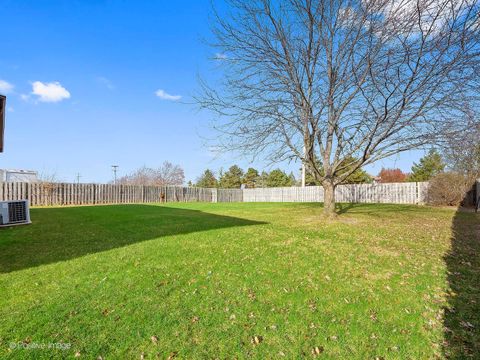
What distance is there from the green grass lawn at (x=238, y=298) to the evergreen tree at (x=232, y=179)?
40.7 m

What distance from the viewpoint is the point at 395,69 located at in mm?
6691

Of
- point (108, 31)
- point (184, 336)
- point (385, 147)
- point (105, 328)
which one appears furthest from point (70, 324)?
point (108, 31)

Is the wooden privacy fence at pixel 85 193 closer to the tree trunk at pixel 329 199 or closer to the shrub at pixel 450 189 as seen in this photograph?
the tree trunk at pixel 329 199

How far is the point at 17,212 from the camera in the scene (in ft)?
23.7

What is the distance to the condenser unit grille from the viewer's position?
7.02m

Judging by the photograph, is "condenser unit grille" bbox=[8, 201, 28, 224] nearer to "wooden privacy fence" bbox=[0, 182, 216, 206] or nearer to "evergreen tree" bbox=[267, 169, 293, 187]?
"wooden privacy fence" bbox=[0, 182, 216, 206]

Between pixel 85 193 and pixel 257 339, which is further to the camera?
pixel 85 193

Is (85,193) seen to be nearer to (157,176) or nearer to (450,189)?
(450,189)

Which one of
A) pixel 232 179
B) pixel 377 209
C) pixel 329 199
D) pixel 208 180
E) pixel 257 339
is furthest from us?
pixel 208 180

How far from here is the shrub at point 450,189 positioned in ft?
45.4

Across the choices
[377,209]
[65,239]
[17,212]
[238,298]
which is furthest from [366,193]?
[17,212]

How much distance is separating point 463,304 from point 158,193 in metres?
23.6

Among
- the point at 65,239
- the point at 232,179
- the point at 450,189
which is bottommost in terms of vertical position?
the point at 65,239

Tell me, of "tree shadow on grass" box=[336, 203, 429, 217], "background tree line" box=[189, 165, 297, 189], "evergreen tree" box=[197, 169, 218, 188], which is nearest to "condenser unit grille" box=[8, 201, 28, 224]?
"tree shadow on grass" box=[336, 203, 429, 217]
